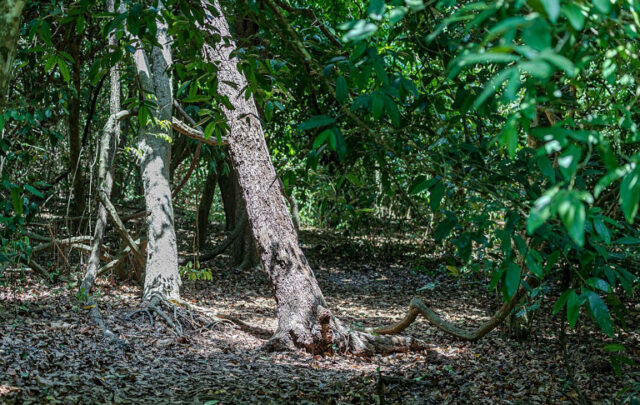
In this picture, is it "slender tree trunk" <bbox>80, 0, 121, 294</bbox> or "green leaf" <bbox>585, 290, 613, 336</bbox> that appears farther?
"slender tree trunk" <bbox>80, 0, 121, 294</bbox>

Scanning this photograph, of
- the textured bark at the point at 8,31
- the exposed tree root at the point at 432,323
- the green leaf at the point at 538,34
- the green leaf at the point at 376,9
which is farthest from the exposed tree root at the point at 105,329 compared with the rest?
the green leaf at the point at 538,34

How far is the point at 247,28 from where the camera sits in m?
8.58

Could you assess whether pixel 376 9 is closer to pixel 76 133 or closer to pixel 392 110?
pixel 392 110

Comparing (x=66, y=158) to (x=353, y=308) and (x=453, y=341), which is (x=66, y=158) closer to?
(x=353, y=308)

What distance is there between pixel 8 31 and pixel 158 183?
172 inches

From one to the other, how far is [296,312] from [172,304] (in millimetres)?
1439

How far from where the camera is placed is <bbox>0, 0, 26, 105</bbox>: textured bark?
1704 millimetres

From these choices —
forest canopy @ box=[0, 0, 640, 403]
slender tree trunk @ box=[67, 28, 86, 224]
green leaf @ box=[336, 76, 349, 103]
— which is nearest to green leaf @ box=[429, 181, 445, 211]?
forest canopy @ box=[0, 0, 640, 403]

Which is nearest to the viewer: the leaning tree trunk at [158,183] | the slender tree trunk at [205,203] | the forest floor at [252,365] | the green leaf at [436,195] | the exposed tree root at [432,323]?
the green leaf at [436,195]

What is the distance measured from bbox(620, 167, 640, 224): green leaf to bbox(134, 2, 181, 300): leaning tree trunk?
512 centimetres

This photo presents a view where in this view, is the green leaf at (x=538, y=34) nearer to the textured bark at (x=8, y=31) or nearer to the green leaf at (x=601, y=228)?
the green leaf at (x=601, y=228)

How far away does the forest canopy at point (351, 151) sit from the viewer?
141cm

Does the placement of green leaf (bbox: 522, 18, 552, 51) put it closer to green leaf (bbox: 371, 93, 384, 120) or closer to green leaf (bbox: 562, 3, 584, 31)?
green leaf (bbox: 562, 3, 584, 31)

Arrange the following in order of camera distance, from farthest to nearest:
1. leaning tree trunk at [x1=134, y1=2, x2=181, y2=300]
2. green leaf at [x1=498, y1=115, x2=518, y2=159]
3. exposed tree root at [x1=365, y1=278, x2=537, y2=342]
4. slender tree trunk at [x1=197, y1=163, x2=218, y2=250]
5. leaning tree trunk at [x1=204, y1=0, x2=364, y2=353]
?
1. slender tree trunk at [x1=197, y1=163, x2=218, y2=250]
2. leaning tree trunk at [x1=134, y1=2, x2=181, y2=300]
3. exposed tree root at [x1=365, y1=278, x2=537, y2=342]
4. leaning tree trunk at [x1=204, y1=0, x2=364, y2=353]
5. green leaf at [x1=498, y1=115, x2=518, y2=159]
